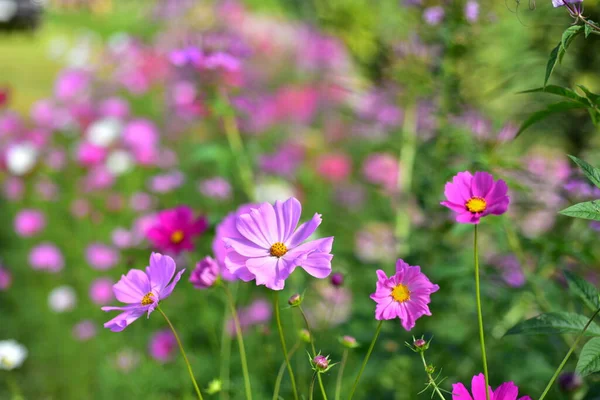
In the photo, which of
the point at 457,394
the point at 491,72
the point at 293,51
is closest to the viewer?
the point at 457,394

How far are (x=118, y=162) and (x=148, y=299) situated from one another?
1.92m

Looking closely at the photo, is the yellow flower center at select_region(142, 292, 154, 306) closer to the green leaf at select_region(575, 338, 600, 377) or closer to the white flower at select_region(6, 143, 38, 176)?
the green leaf at select_region(575, 338, 600, 377)

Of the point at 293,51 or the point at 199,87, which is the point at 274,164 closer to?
the point at 199,87

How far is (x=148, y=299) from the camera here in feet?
2.22

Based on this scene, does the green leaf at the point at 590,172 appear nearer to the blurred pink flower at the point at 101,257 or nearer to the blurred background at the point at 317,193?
the blurred background at the point at 317,193

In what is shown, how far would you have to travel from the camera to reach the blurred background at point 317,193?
4.37 feet

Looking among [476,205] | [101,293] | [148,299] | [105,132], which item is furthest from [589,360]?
[105,132]

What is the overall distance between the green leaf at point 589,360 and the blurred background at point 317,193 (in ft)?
0.99

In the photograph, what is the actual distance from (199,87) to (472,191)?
1.08 metres

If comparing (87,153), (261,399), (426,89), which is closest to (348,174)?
(87,153)

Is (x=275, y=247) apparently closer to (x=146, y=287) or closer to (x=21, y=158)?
(x=146, y=287)

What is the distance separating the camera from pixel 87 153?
2416mm

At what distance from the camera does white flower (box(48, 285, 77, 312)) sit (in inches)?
84.3

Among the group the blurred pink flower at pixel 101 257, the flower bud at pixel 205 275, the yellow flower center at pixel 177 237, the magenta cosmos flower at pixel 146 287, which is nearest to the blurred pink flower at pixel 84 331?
the blurred pink flower at pixel 101 257
